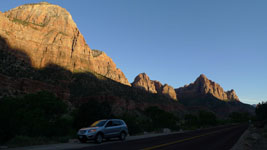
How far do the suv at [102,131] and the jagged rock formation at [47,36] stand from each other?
103308mm

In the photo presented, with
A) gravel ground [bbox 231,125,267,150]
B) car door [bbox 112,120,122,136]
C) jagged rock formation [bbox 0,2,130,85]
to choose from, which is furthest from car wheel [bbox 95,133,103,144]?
jagged rock formation [bbox 0,2,130,85]

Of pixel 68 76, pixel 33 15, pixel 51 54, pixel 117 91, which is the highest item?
pixel 33 15

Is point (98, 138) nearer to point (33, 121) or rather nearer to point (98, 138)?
point (98, 138)

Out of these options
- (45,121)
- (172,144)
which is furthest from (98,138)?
(45,121)

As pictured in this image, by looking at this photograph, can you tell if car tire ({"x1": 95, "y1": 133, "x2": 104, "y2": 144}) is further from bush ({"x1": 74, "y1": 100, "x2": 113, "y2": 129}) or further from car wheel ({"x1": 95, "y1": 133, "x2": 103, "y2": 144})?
bush ({"x1": 74, "y1": 100, "x2": 113, "y2": 129})

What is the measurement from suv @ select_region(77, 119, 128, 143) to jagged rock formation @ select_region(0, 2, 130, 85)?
103m

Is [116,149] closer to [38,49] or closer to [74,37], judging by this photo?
[38,49]

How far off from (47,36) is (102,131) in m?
134

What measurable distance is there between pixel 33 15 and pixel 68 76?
72.8 m

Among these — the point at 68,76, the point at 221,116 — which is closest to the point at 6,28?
the point at 68,76

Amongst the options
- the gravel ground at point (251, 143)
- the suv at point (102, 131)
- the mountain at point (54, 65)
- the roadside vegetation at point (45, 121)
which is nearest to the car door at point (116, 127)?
the suv at point (102, 131)

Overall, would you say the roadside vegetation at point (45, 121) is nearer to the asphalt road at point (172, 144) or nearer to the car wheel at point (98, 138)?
the car wheel at point (98, 138)

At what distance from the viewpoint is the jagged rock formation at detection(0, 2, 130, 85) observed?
117 m

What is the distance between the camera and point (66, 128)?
2491cm
